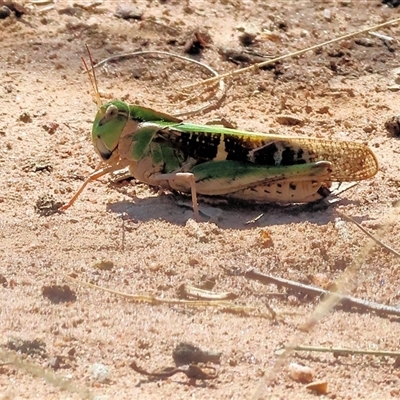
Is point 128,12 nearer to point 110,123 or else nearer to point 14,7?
point 14,7

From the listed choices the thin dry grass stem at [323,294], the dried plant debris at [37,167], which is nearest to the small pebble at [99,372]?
the thin dry grass stem at [323,294]

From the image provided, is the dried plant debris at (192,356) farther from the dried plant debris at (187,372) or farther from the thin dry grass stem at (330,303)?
the thin dry grass stem at (330,303)

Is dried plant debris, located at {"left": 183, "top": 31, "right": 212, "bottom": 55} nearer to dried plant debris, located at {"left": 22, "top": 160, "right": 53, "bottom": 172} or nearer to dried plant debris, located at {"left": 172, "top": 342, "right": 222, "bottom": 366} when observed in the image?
dried plant debris, located at {"left": 22, "top": 160, "right": 53, "bottom": 172}

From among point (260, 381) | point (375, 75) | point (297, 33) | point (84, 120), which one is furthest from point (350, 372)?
point (297, 33)

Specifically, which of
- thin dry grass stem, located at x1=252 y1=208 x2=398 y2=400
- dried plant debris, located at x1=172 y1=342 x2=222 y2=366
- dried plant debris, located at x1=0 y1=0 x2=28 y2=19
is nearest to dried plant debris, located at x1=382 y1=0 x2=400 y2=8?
dried plant debris, located at x1=0 y1=0 x2=28 y2=19

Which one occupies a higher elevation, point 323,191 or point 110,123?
point 110,123

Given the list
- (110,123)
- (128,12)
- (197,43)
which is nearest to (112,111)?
(110,123)

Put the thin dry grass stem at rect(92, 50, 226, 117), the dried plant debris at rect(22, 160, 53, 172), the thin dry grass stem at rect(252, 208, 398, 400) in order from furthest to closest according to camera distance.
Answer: the thin dry grass stem at rect(92, 50, 226, 117), the dried plant debris at rect(22, 160, 53, 172), the thin dry grass stem at rect(252, 208, 398, 400)
